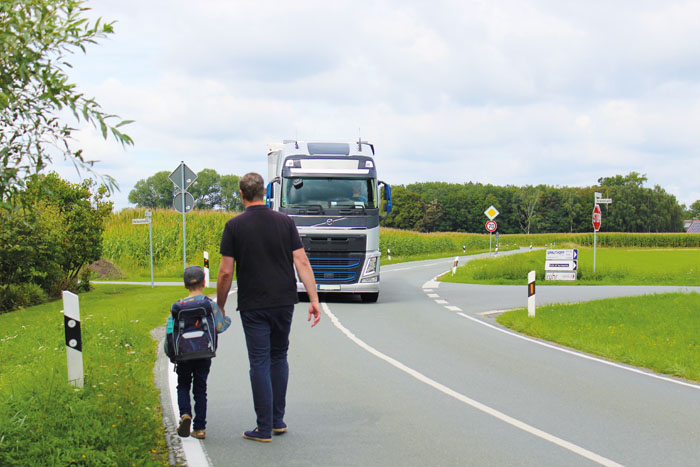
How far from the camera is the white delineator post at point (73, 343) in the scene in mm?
5738

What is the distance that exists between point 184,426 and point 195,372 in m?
0.41

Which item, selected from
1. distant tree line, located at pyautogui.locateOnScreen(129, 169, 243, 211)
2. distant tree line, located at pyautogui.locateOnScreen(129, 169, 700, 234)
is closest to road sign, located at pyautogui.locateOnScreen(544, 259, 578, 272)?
distant tree line, located at pyautogui.locateOnScreen(129, 169, 243, 211)

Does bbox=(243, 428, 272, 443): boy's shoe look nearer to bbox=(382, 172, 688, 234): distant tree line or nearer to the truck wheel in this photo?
the truck wheel

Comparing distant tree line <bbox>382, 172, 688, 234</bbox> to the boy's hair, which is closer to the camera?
the boy's hair

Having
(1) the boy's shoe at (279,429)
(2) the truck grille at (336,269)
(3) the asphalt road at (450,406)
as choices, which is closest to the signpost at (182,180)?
(2) the truck grille at (336,269)

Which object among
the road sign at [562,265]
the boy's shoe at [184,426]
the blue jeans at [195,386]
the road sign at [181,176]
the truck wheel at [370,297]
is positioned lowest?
the truck wheel at [370,297]

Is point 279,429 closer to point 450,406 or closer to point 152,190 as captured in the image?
point 450,406

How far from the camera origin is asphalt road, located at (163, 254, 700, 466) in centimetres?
515

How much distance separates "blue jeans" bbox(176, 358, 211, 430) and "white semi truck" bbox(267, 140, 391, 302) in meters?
11.0

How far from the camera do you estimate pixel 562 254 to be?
86.3 feet

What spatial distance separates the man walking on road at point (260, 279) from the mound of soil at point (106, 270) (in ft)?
85.0

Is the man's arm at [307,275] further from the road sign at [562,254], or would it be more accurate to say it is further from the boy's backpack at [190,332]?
the road sign at [562,254]

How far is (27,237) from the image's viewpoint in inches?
678

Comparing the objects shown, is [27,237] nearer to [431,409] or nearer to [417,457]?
[431,409]
